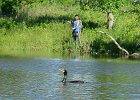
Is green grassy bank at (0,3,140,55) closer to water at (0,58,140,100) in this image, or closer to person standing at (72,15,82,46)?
person standing at (72,15,82,46)

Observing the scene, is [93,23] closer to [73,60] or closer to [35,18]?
[35,18]

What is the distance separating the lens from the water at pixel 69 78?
15312 millimetres

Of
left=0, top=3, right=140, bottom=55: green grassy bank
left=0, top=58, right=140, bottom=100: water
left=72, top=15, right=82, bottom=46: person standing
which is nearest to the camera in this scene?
left=0, top=58, right=140, bottom=100: water

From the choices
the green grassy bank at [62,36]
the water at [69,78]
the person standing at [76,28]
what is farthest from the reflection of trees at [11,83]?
the person standing at [76,28]

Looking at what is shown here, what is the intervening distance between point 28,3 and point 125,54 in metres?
16.0

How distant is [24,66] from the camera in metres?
23.3

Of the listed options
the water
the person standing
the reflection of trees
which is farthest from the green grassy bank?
the reflection of trees

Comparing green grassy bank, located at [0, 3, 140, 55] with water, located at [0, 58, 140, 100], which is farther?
green grassy bank, located at [0, 3, 140, 55]

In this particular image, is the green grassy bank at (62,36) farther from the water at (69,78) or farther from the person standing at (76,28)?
the water at (69,78)

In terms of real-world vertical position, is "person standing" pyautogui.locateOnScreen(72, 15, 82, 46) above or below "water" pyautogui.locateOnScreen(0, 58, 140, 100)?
above

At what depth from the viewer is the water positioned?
15312mm

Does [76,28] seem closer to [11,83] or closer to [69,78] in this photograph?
[69,78]

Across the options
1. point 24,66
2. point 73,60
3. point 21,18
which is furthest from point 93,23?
point 24,66

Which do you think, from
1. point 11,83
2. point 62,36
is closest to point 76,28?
point 62,36
